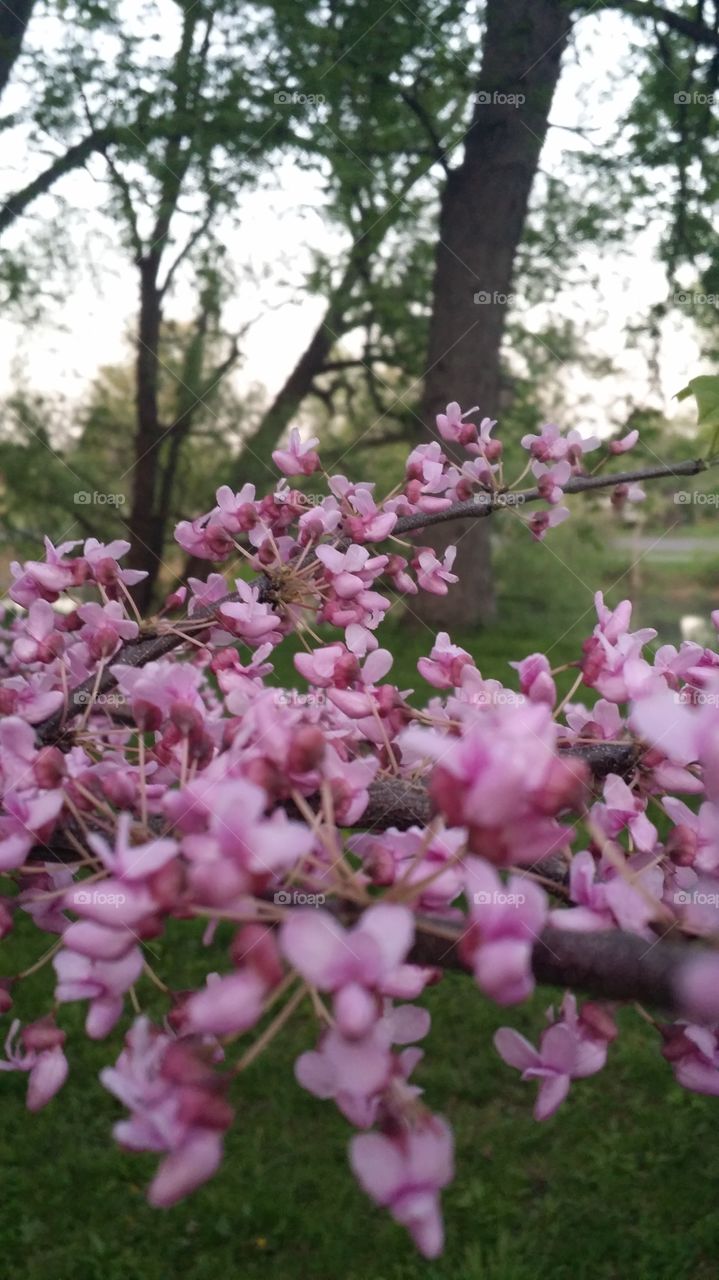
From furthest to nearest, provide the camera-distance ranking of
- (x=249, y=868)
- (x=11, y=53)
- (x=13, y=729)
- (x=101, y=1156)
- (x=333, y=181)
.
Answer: (x=333, y=181) < (x=11, y=53) < (x=101, y=1156) < (x=13, y=729) < (x=249, y=868)

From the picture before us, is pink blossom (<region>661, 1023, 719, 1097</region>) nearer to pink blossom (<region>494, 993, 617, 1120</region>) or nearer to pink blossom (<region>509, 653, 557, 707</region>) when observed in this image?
pink blossom (<region>494, 993, 617, 1120</region>)

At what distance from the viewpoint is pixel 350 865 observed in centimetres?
91

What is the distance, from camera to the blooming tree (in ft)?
1.83

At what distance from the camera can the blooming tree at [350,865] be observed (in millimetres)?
558

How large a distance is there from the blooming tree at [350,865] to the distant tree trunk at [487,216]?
6.91 metres

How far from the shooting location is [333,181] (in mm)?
7699

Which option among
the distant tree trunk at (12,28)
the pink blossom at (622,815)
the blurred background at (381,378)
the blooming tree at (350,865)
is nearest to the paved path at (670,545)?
the blurred background at (381,378)

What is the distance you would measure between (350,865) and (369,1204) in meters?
2.19

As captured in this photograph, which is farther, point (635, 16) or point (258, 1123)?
point (635, 16)

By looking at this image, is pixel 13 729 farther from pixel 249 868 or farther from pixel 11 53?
pixel 11 53

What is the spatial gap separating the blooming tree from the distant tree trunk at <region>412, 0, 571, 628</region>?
6.91m

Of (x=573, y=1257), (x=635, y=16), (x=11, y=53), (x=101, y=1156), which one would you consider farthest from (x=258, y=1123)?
(x=635, y=16)

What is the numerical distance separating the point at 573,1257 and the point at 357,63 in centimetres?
764

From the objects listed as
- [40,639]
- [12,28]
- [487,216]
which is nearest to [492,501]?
[40,639]
